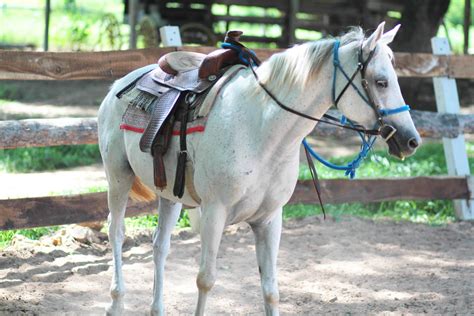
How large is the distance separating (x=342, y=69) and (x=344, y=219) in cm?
361

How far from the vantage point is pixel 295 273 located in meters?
5.58

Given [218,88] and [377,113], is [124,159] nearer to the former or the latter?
[218,88]

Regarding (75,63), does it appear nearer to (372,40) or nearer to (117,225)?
(117,225)

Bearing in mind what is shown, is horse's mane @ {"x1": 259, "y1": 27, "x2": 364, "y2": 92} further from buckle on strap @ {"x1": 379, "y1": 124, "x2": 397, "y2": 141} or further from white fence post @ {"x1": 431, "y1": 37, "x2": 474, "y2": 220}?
white fence post @ {"x1": 431, "y1": 37, "x2": 474, "y2": 220}

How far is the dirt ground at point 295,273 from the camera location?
487cm

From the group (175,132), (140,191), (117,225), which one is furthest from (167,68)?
(117,225)

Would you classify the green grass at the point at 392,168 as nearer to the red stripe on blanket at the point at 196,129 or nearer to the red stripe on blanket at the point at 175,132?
the red stripe on blanket at the point at 175,132

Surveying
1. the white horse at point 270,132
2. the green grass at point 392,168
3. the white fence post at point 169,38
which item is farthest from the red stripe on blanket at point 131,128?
the green grass at point 392,168

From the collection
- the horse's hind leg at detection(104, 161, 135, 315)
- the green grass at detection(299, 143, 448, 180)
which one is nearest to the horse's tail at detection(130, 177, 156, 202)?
the horse's hind leg at detection(104, 161, 135, 315)

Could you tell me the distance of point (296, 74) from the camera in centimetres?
368

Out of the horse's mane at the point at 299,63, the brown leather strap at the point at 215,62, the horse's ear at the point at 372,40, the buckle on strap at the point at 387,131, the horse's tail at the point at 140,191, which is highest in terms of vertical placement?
the horse's ear at the point at 372,40

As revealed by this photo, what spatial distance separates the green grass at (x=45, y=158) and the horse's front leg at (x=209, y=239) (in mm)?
5117

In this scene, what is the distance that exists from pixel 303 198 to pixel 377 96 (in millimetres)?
3358

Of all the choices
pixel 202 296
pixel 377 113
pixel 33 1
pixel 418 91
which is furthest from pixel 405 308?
pixel 33 1
